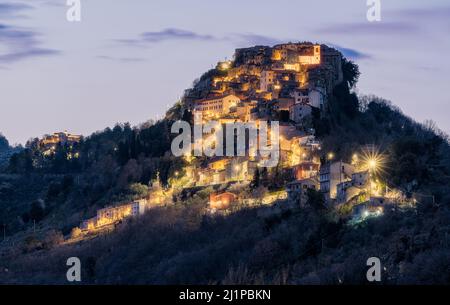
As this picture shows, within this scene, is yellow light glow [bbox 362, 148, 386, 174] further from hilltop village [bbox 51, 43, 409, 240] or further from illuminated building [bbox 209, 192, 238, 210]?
illuminated building [bbox 209, 192, 238, 210]

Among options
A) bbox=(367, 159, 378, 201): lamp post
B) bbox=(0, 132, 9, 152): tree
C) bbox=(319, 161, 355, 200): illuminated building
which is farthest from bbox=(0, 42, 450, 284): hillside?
bbox=(0, 132, 9, 152): tree

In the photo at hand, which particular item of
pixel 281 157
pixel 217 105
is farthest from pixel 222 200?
pixel 217 105

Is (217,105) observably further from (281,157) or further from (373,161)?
(373,161)

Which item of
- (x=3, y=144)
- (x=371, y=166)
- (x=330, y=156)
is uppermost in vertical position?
(x=371, y=166)

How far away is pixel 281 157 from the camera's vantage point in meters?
56.8

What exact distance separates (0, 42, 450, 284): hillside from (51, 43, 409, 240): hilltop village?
0.34ft

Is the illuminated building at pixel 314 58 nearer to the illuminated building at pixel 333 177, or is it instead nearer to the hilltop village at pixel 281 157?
the hilltop village at pixel 281 157

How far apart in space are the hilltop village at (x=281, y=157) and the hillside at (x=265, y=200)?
0.10m

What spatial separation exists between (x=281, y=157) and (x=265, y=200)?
6252mm

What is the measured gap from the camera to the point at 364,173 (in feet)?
155

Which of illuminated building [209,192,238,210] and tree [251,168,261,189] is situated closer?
illuminated building [209,192,238,210]

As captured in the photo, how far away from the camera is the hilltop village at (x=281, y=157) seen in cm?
4753

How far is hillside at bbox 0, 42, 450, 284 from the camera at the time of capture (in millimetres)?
41281
